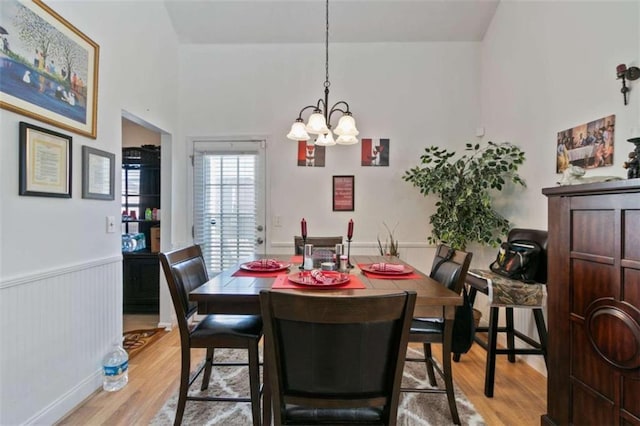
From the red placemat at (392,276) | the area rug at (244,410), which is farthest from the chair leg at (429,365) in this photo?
the red placemat at (392,276)

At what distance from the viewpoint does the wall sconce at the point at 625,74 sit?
1.73 meters

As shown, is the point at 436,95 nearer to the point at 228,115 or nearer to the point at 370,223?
the point at 370,223

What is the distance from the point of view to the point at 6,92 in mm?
1524

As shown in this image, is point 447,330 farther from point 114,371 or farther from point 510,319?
point 114,371

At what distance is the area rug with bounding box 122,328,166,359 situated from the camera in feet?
9.00

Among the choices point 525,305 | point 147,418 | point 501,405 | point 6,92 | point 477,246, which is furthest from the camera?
Answer: point 477,246

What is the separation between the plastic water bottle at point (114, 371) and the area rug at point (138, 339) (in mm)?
410

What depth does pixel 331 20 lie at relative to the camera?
325cm

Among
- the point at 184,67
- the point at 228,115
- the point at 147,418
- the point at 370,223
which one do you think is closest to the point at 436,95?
the point at 370,223

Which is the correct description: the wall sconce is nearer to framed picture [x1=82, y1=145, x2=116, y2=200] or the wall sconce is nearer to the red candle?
the red candle

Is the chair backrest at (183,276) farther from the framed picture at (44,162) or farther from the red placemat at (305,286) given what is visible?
the framed picture at (44,162)

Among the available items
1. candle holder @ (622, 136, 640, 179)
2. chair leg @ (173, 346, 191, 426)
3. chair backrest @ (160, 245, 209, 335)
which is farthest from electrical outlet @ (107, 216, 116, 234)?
candle holder @ (622, 136, 640, 179)

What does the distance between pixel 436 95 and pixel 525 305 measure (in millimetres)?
2378

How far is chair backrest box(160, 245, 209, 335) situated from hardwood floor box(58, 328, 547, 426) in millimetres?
716
